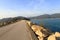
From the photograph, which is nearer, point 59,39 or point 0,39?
point 59,39

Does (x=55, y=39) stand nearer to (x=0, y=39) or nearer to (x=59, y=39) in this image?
(x=59, y=39)

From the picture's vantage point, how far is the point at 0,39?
12406 mm

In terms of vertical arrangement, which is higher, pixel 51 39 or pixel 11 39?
pixel 51 39

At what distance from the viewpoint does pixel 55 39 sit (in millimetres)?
8359

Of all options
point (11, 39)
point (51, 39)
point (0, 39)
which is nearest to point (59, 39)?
point (51, 39)

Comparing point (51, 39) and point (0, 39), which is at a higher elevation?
point (51, 39)

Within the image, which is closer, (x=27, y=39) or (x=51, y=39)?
(x=51, y=39)

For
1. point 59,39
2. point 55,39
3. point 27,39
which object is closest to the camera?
point 55,39

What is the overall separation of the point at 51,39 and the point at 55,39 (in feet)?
1.15

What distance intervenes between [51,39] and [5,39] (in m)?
4.76

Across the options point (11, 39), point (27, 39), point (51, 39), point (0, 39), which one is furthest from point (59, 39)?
point (0, 39)

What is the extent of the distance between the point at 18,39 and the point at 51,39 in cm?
404

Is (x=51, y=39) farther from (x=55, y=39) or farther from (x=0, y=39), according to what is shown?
(x=0, y=39)

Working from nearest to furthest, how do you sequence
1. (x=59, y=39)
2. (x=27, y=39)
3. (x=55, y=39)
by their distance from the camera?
(x=55, y=39) < (x=59, y=39) < (x=27, y=39)
